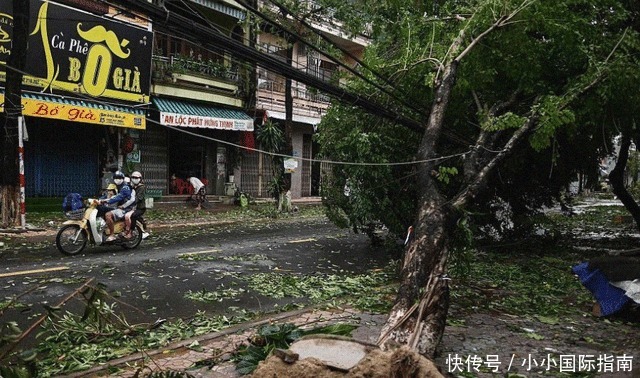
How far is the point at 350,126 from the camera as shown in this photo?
1125 cm

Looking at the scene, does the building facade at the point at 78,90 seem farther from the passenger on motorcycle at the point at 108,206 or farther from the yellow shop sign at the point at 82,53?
the passenger on motorcycle at the point at 108,206

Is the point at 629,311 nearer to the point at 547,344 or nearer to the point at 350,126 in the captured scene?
the point at 547,344

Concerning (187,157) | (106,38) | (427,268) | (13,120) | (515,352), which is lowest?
(515,352)

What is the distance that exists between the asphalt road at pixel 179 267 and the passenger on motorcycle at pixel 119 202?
0.59m

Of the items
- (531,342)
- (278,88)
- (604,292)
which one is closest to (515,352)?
(531,342)

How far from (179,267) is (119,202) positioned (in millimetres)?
2548

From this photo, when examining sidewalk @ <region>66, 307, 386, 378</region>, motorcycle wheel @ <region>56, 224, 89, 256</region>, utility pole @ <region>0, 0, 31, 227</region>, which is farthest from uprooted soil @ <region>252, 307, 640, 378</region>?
utility pole @ <region>0, 0, 31, 227</region>

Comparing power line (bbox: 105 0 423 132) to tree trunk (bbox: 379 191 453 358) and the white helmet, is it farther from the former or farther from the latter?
the white helmet

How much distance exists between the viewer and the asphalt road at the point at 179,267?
271 inches

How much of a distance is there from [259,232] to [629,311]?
966cm

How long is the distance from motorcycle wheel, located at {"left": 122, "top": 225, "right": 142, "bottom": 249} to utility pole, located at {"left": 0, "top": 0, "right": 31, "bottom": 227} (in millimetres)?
3851

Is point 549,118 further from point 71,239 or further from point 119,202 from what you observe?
point 71,239

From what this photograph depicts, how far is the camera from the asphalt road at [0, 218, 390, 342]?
689 centimetres

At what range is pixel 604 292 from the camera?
7090 mm
